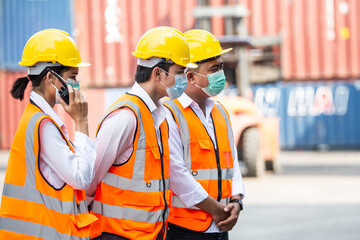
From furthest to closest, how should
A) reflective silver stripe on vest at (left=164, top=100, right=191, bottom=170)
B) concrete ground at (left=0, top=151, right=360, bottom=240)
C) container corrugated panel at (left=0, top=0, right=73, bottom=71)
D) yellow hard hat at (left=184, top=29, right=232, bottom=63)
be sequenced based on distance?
container corrugated panel at (left=0, top=0, right=73, bottom=71) → concrete ground at (left=0, top=151, right=360, bottom=240) → yellow hard hat at (left=184, top=29, right=232, bottom=63) → reflective silver stripe on vest at (left=164, top=100, right=191, bottom=170)

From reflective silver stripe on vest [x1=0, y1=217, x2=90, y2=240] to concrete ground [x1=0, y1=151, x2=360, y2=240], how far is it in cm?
488

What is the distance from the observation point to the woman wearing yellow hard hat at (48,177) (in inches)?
108

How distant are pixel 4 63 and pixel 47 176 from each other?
65.4 feet

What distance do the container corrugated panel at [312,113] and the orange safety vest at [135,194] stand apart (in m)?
17.3

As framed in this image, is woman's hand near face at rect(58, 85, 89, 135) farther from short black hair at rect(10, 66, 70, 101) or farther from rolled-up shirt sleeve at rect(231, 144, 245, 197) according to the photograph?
rolled-up shirt sleeve at rect(231, 144, 245, 197)

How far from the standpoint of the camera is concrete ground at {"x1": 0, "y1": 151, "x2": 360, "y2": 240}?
7746 millimetres

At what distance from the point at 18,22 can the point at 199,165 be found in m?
19.4

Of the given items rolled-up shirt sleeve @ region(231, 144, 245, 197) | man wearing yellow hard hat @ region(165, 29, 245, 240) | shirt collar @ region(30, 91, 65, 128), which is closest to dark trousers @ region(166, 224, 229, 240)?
man wearing yellow hard hat @ region(165, 29, 245, 240)

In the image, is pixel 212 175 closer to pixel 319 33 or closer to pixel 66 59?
pixel 66 59

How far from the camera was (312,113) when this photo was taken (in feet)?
66.9

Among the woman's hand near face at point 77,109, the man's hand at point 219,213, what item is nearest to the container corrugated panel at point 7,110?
the man's hand at point 219,213

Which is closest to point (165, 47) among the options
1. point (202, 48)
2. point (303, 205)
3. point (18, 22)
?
point (202, 48)

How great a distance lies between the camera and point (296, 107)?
67.1 feet

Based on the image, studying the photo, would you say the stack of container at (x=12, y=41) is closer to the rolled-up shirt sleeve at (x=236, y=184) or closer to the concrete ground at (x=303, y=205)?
the concrete ground at (x=303, y=205)
